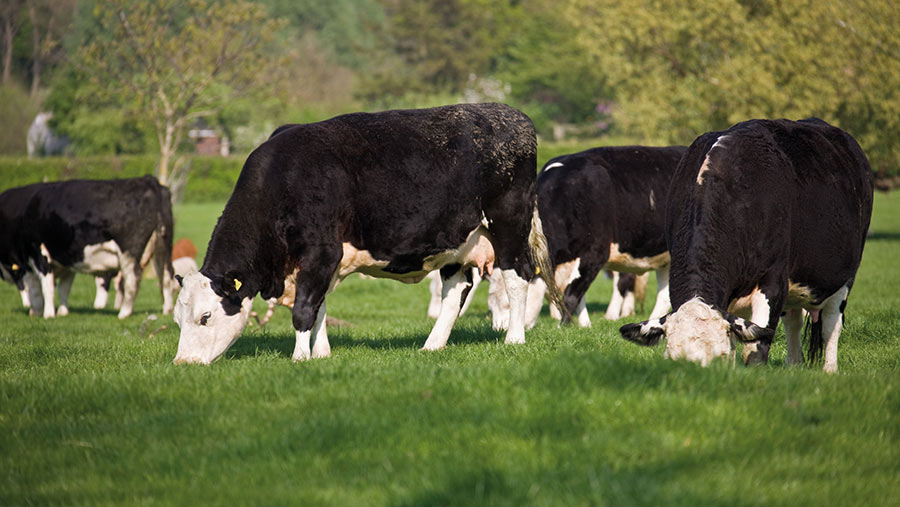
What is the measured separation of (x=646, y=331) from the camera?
6.86 metres

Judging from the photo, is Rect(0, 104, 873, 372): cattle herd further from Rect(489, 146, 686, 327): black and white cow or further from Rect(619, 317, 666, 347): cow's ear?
Rect(489, 146, 686, 327): black and white cow

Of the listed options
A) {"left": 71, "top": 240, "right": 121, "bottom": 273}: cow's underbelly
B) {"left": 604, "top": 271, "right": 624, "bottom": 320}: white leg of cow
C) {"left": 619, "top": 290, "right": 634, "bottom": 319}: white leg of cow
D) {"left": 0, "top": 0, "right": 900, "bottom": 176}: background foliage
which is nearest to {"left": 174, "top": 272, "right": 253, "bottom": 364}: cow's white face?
{"left": 604, "top": 271, "right": 624, "bottom": 320}: white leg of cow

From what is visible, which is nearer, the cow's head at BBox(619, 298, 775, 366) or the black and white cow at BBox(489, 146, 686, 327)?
the cow's head at BBox(619, 298, 775, 366)

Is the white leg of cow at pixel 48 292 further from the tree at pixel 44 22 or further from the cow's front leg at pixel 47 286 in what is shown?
the tree at pixel 44 22

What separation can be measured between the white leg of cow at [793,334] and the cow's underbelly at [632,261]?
15.4 ft

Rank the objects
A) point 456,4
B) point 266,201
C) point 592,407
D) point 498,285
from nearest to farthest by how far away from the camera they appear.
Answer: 1. point 592,407
2. point 266,201
3. point 498,285
4. point 456,4

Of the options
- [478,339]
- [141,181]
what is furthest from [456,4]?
[478,339]

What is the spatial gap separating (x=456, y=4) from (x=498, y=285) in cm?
8174

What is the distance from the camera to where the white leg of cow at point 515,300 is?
32.0ft

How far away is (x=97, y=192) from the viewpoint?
704 inches

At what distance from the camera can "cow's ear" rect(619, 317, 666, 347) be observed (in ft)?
22.5

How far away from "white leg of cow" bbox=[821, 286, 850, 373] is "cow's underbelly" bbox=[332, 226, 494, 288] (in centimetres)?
321

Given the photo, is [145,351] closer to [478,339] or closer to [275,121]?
[478,339]

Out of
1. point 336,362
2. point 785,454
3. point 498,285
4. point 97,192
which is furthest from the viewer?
point 97,192
